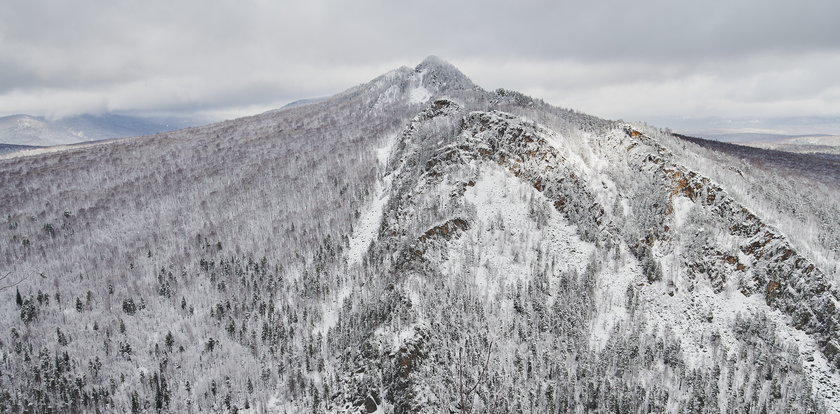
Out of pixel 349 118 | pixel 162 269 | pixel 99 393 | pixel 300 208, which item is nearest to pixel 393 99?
pixel 349 118

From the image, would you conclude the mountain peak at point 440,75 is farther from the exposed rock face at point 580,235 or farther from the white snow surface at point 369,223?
the exposed rock face at point 580,235

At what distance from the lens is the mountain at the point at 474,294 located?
2694 centimetres

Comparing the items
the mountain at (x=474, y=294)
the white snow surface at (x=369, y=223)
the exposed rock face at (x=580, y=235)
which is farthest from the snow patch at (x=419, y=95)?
the exposed rock face at (x=580, y=235)

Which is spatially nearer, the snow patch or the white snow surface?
the white snow surface

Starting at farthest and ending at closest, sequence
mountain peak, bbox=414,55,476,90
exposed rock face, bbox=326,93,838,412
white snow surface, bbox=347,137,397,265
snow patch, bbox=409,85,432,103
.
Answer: mountain peak, bbox=414,55,476,90 → snow patch, bbox=409,85,432,103 → white snow surface, bbox=347,137,397,265 → exposed rock face, bbox=326,93,838,412

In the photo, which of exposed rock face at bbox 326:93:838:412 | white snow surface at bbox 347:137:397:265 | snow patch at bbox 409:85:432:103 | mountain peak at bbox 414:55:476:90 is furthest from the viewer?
mountain peak at bbox 414:55:476:90

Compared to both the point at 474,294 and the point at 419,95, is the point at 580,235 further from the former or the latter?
the point at 419,95

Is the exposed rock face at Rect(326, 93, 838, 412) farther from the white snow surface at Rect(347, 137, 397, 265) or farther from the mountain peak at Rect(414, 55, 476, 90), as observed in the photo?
the mountain peak at Rect(414, 55, 476, 90)

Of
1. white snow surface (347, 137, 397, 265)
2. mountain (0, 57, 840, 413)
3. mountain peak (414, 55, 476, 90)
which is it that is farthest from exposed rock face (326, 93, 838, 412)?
mountain peak (414, 55, 476, 90)

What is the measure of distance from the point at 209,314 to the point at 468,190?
34.0m

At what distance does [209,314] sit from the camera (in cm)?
4412

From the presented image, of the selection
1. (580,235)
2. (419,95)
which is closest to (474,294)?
(580,235)

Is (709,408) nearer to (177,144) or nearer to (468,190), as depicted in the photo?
(468,190)

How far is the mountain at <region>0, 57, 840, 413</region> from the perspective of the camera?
26938mm
